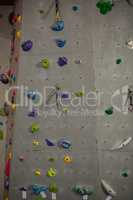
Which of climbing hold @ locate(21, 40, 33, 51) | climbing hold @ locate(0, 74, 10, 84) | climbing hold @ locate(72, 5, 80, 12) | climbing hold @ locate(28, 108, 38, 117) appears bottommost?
climbing hold @ locate(28, 108, 38, 117)

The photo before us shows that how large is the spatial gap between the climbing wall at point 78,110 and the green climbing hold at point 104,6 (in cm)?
4

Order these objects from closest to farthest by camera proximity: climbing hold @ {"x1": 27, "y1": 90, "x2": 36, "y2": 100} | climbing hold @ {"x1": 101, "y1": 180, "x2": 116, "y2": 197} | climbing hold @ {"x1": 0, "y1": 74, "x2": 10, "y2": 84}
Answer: climbing hold @ {"x1": 101, "y1": 180, "x2": 116, "y2": 197} → climbing hold @ {"x1": 27, "y1": 90, "x2": 36, "y2": 100} → climbing hold @ {"x1": 0, "y1": 74, "x2": 10, "y2": 84}

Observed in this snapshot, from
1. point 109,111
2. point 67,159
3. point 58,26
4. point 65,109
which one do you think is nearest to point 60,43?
point 58,26

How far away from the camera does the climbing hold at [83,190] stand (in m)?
2.60

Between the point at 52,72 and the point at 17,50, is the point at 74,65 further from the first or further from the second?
the point at 17,50

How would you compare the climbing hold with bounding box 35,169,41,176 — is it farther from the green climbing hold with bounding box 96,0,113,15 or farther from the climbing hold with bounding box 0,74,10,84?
the green climbing hold with bounding box 96,0,113,15

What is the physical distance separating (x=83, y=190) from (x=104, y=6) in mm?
1611

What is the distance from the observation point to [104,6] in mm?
2686

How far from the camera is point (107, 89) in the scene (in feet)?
8.75

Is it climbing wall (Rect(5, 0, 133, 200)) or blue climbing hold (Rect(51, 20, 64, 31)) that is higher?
blue climbing hold (Rect(51, 20, 64, 31))

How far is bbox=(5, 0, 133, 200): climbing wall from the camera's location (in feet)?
8.63

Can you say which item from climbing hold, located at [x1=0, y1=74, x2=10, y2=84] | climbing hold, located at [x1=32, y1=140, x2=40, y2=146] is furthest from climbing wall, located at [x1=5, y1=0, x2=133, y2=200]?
climbing hold, located at [x1=0, y1=74, x2=10, y2=84]

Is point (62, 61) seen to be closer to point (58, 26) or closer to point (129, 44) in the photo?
point (58, 26)

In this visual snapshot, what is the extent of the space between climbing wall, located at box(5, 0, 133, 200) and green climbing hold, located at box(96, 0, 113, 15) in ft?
0.12
